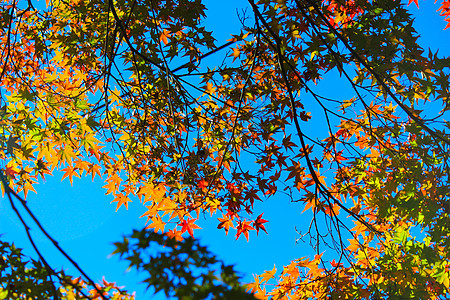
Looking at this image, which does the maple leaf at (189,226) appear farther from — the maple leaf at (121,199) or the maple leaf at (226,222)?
the maple leaf at (121,199)

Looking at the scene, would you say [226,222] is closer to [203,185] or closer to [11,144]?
[203,185]

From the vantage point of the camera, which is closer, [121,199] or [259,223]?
[259,223]

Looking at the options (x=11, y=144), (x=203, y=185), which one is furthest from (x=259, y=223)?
(x=11, y=144)

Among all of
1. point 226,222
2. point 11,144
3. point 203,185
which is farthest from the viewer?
point 203,185

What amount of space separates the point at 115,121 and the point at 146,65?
622mm

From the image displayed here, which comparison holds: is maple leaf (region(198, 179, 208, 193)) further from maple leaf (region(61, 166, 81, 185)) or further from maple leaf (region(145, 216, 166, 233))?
maple leaf (region(61, 166, 81, 185))

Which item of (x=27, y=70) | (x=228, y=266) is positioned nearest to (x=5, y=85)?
(x=27, y=70)

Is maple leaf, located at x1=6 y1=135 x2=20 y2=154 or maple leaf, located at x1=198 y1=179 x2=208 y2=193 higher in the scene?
maple leaf, located at x1=6 y1=135 x2=20 y2=154

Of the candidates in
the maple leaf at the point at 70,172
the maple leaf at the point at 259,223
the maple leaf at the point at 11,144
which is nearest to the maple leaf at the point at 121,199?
the maple leaf at the point at 70,172

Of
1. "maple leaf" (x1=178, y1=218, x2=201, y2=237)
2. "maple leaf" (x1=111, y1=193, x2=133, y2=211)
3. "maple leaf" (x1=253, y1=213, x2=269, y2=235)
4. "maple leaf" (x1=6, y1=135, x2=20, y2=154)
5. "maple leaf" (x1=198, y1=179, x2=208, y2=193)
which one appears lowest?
"maple leaf" (x1=253, y1=213, x2=269, y2=235)

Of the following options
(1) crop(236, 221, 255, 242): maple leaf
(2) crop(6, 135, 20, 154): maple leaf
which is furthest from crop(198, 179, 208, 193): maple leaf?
(2) crop(6, 135, 20, 154): maple leaf

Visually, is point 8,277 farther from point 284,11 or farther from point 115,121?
point 284,11

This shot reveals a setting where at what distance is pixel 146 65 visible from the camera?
104 inches

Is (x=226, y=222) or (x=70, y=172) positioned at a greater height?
(x=70, y=172)
